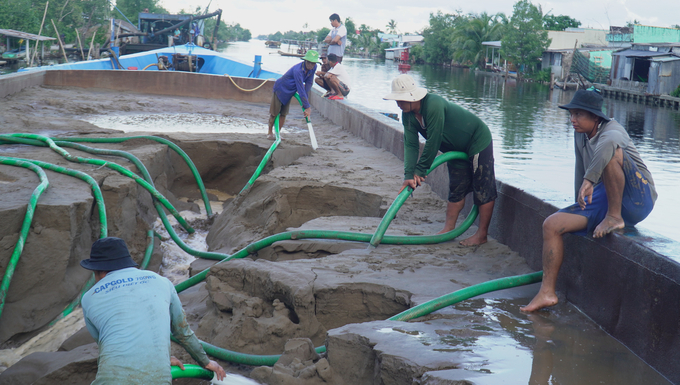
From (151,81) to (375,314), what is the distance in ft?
43.0

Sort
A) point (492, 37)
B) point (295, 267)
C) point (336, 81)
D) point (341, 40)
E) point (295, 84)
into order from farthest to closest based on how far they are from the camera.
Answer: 1. point (492, 37)
2. point (336, 81)
3. point (341, 40)
4. point (295, 84)
5. point (295, 267)

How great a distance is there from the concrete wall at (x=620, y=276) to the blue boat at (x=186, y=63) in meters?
14.5

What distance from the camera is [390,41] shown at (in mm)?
100250

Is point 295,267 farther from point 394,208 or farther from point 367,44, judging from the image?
point 367,44

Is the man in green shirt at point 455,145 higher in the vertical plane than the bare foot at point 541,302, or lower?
higher

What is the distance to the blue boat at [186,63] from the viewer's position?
18.0 meters

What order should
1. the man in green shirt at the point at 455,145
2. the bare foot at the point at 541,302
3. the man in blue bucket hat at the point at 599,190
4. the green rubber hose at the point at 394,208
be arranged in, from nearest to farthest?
the man in blue bucket hat at the point at 599,190, the bare foot at the point at 541,302, the man in green shirt at the point at 455,145, the green rubber hose at the point at 394,208

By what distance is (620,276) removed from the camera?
305 cm

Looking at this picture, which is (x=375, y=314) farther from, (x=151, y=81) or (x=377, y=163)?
(x=151, y=81)

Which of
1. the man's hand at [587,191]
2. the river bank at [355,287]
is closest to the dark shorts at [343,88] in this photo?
the river bank at [355,287]

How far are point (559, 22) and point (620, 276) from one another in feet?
207

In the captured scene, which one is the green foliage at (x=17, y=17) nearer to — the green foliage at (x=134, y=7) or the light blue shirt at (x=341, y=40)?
the green foliage at (x=134, y=7)

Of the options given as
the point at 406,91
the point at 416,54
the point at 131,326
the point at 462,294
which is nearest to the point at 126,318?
the point at 131,326

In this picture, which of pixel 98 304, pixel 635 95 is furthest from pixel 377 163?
pixel 635 95
